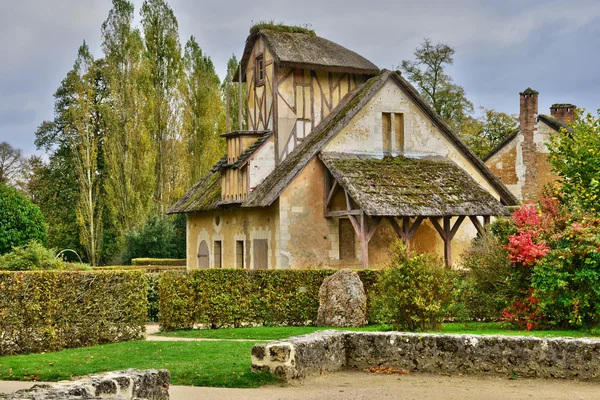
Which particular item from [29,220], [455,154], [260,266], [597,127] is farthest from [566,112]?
[29,220]

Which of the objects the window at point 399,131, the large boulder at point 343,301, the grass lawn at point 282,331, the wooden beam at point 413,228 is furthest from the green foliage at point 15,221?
the large boulder at point 343,301

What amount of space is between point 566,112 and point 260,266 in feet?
67.3

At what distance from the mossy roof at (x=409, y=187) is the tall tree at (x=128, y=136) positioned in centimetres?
1727

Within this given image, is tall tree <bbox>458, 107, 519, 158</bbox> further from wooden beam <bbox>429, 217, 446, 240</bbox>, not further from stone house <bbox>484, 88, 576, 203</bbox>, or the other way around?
wooden beam <bbox>429, 217, 446, 240</bbox>

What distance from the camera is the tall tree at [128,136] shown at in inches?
1692

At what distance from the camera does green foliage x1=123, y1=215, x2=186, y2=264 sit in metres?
41.7

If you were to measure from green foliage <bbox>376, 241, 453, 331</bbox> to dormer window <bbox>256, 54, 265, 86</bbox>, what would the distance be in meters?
15.8

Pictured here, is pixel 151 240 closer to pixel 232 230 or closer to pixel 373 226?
pixel 232 230

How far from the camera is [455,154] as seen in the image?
31.0 meters

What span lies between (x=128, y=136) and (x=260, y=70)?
13.6 meters

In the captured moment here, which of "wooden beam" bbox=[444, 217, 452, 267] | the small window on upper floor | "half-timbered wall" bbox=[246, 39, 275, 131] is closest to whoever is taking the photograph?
"wooden beam" bbox=[444, 217, 452, 267]

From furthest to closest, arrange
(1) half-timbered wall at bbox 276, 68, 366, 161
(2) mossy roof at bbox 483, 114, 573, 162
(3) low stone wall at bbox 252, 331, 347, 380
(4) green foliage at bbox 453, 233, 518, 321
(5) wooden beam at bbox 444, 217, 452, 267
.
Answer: (2) mossy roof at bbox 483, 114, 573, 162 < (1) half-timbered wall at bbox 276, 68, 366, 161 < (5) wooden beam at bbox 444, 217, 452, 267 < (4) green foliage at bbox 453, 233, 518, 321 < (3) low stone wall at bbox 252, 331, 347, 380

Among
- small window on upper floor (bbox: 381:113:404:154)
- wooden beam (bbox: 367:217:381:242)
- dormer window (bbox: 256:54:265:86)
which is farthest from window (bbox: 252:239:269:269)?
dormer window (bbox: 256:54:265:86)

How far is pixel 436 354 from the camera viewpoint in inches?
511
